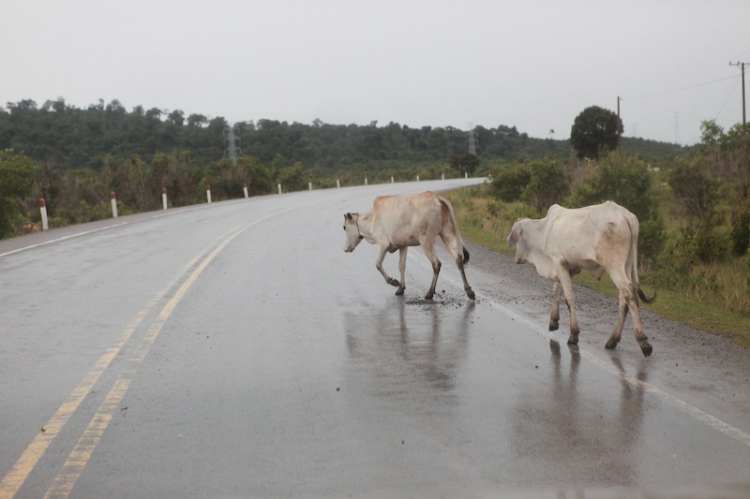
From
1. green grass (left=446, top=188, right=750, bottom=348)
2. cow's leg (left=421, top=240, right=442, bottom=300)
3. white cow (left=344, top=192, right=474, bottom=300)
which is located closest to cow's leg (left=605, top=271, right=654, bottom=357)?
green grass (left=446, top=188, right=750, bottom=348)

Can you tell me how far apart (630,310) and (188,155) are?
60.0m

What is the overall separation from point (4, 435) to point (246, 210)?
30257 millimetres

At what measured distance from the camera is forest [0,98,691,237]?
148ft

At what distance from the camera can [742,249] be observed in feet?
64.9

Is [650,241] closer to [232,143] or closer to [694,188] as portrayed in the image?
[694,188]

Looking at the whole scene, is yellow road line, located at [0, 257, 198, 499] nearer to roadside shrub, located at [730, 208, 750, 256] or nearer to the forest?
roadside shrub, located at [730, 208, 750, 256]

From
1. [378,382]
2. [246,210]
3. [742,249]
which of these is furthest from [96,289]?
[246,210]

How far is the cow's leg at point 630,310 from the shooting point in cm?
830

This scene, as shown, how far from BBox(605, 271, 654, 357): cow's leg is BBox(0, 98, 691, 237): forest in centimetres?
2419

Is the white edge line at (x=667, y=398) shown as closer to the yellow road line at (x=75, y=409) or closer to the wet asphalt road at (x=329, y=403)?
the wet asphalt road at (x=329, y=403)

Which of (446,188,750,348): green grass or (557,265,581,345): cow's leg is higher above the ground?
(557,265,581,345): cow's leg

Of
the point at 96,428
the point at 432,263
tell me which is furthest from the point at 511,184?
the point at 96,428

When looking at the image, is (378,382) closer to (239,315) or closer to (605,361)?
(605,361)

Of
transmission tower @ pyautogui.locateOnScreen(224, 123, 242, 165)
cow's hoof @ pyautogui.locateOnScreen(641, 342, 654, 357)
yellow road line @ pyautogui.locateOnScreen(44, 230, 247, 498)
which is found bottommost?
cow's hoof @ pyautogui.locateOnScreen(641, 342, 654, 357)
